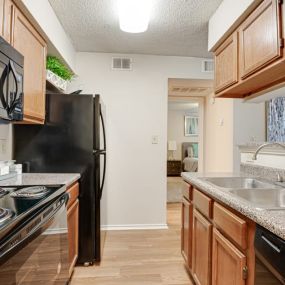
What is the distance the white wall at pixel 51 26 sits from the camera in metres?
1.84

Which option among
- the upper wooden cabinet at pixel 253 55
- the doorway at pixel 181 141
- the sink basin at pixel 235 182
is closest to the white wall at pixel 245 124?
the upper wooden cabinet at pixel 253 55

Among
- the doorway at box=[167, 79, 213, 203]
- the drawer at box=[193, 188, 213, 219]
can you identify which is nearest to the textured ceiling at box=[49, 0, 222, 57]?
the drawer at box=[193, 188, 213, 219]

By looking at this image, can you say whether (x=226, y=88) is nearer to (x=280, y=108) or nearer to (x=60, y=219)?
(x=280, y=108)

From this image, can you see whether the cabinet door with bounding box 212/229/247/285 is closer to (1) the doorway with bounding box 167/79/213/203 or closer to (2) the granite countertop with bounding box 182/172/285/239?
(2) the granite countertop with bounding box 182/172/285/239

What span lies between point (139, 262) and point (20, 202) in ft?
5.15

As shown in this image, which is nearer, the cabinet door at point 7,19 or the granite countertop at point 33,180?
the cabinet door at point 7,19

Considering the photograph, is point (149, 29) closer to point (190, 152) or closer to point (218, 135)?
point (218, 135)

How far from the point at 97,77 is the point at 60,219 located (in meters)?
2.25

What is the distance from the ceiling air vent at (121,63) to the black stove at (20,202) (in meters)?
2.13

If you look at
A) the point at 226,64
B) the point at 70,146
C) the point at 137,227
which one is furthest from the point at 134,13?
the point at 137,227

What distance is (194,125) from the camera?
8.99m

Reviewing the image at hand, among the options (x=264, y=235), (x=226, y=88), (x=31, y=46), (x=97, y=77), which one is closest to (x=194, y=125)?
(x=97, y=77)

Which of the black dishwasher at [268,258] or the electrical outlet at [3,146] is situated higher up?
the electrical outlet at [3,146]

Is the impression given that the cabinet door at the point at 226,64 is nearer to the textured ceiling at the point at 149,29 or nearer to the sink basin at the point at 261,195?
the textured ceiling at the point at 149,29
